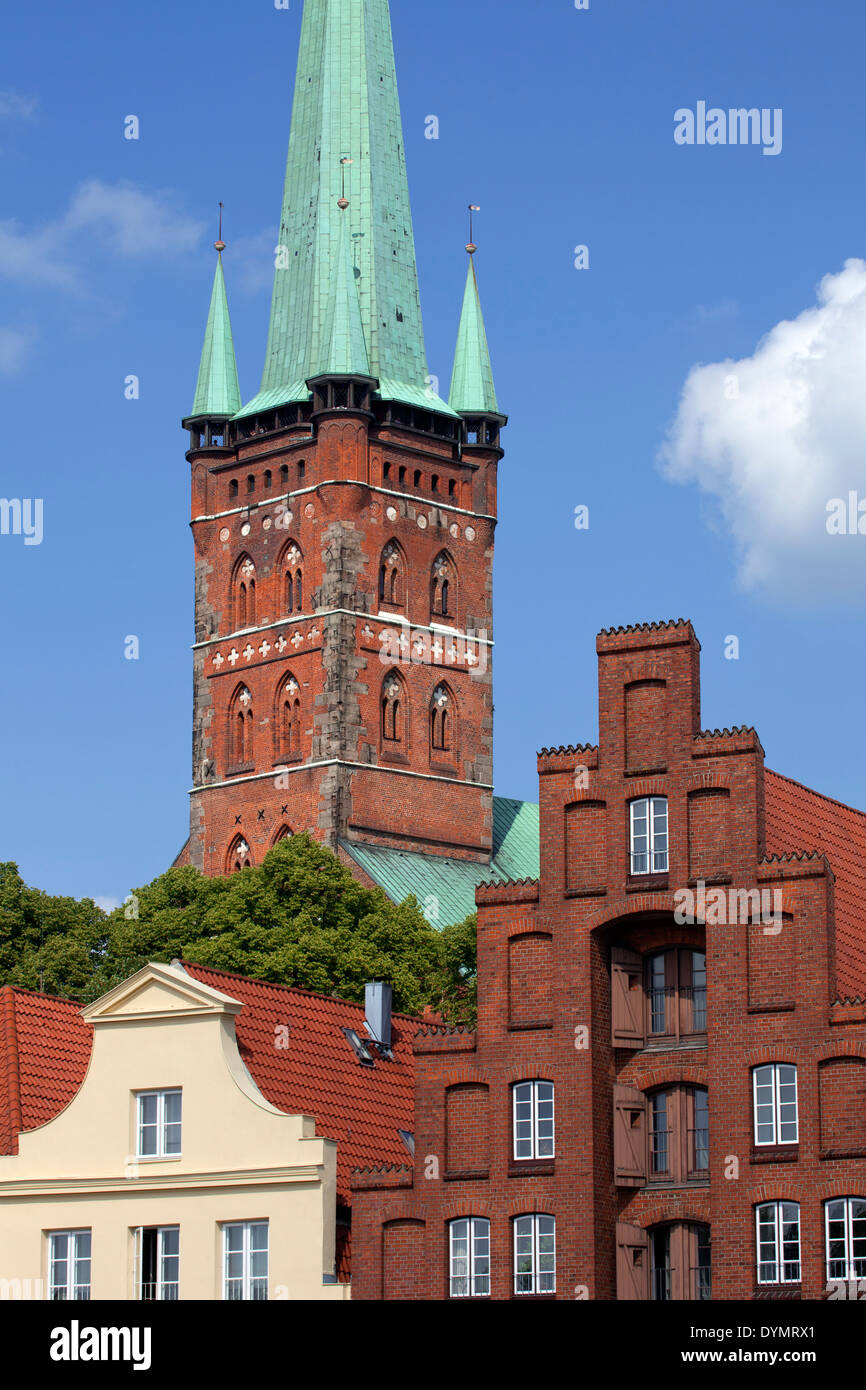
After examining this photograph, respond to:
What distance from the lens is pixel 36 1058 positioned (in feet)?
193

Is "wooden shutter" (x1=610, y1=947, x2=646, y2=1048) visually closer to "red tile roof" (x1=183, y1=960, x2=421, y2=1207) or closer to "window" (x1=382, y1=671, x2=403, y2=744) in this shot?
"red tile roof" (x1=183, y1=960, x2=421, y2=1207)

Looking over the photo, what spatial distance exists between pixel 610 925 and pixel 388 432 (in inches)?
2639

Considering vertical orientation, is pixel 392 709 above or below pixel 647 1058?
above

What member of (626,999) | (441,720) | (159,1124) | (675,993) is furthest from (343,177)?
(159,1124)

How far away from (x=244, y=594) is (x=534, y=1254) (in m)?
69.7

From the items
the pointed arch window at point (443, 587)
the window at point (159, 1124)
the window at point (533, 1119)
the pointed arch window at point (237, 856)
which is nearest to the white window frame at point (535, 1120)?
the window at point (533, 1119)

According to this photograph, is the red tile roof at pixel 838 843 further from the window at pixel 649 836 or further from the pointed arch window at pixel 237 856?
the pointed arch window at pixel 237 856

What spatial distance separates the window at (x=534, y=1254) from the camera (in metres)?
54.6

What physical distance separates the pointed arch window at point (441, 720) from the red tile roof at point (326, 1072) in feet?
195

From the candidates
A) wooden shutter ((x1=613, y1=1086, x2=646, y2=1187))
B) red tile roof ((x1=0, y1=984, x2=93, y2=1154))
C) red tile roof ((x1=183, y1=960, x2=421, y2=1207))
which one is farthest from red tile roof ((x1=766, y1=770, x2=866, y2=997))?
red tile roof ((x1=0, y1=984, x2=93, y2=1154))

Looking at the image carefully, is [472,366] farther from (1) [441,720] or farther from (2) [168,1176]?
(2) [168,1176]

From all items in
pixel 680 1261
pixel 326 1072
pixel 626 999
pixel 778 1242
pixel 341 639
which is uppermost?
pixel 341 639

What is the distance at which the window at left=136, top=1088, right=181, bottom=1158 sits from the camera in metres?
56.0
